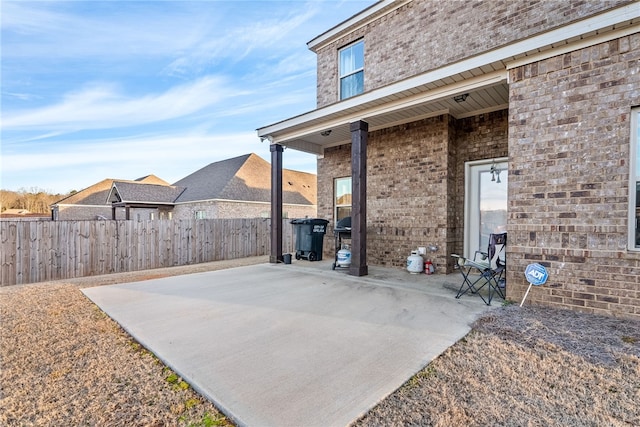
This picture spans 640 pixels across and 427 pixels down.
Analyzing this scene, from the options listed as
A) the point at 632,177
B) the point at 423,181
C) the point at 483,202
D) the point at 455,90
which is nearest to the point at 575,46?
the point at 455,90

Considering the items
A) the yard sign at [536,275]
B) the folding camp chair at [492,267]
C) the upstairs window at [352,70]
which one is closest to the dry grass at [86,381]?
the folding camp chair at [492,267]

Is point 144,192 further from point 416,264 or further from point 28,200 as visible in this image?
point 28,200

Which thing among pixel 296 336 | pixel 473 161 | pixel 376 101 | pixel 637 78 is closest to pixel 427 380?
pixel 296 336

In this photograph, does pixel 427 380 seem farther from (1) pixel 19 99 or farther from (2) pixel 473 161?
(1) pixel 19 99

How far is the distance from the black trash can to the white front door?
3.70 metres

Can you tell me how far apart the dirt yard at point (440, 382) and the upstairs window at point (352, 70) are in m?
7.07

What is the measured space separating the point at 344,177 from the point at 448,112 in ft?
11.2

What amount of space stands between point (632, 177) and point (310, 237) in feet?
21.0

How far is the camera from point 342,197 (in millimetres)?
9211

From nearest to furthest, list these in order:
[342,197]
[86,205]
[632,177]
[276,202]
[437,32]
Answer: [632,177] → [437,32] → [276,202] → [342,197] → [86,205]

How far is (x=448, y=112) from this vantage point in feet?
21.6

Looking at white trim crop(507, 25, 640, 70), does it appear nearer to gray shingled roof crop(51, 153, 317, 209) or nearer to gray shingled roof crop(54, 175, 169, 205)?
gray shingled roof crop(51, 153, 317, 209)

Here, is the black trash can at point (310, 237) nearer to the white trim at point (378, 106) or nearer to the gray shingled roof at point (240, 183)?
the white trim at point (378, 106)

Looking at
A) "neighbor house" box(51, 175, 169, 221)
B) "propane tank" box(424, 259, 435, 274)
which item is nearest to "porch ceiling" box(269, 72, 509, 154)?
"propane tank" box(424, 259, 435, 274)
